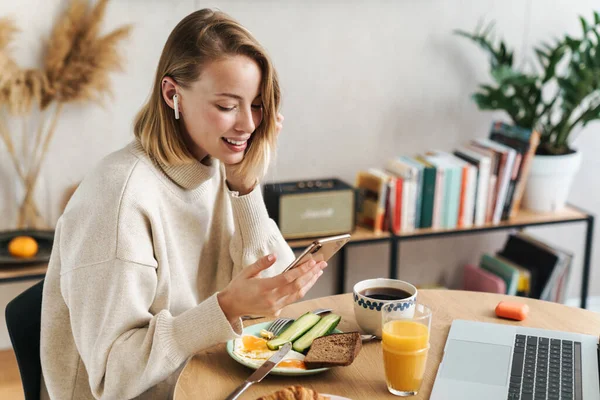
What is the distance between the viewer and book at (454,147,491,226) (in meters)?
2.81

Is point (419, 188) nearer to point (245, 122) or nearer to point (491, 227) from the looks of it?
point (491, 227)

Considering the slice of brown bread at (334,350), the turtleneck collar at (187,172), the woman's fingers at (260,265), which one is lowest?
the slice of brown bread at (334,350)

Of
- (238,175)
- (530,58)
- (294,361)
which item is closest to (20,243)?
(238,175)

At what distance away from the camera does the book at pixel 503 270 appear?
2.96 metres

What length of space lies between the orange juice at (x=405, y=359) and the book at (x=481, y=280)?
1812mm

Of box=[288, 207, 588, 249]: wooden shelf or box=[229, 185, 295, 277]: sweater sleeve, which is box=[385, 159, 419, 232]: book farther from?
box=[229, 185, 295, 277]: sweater sleeve

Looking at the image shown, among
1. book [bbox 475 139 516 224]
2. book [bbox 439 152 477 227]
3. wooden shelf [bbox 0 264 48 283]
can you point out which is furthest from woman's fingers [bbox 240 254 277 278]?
book [bbox 475 139 516 224]

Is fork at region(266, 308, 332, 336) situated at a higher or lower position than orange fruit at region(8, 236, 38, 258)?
higher

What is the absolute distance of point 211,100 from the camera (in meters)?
1.43

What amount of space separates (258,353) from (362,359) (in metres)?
0.19

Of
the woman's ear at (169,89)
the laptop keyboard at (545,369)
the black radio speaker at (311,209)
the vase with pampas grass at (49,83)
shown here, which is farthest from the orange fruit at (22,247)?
the laptop keyboard at (545,369)

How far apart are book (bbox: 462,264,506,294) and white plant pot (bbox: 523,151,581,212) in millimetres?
325

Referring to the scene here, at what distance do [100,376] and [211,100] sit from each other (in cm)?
56

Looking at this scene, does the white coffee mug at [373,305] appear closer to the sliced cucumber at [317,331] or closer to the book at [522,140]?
the sliced cucumber at [317,331]
